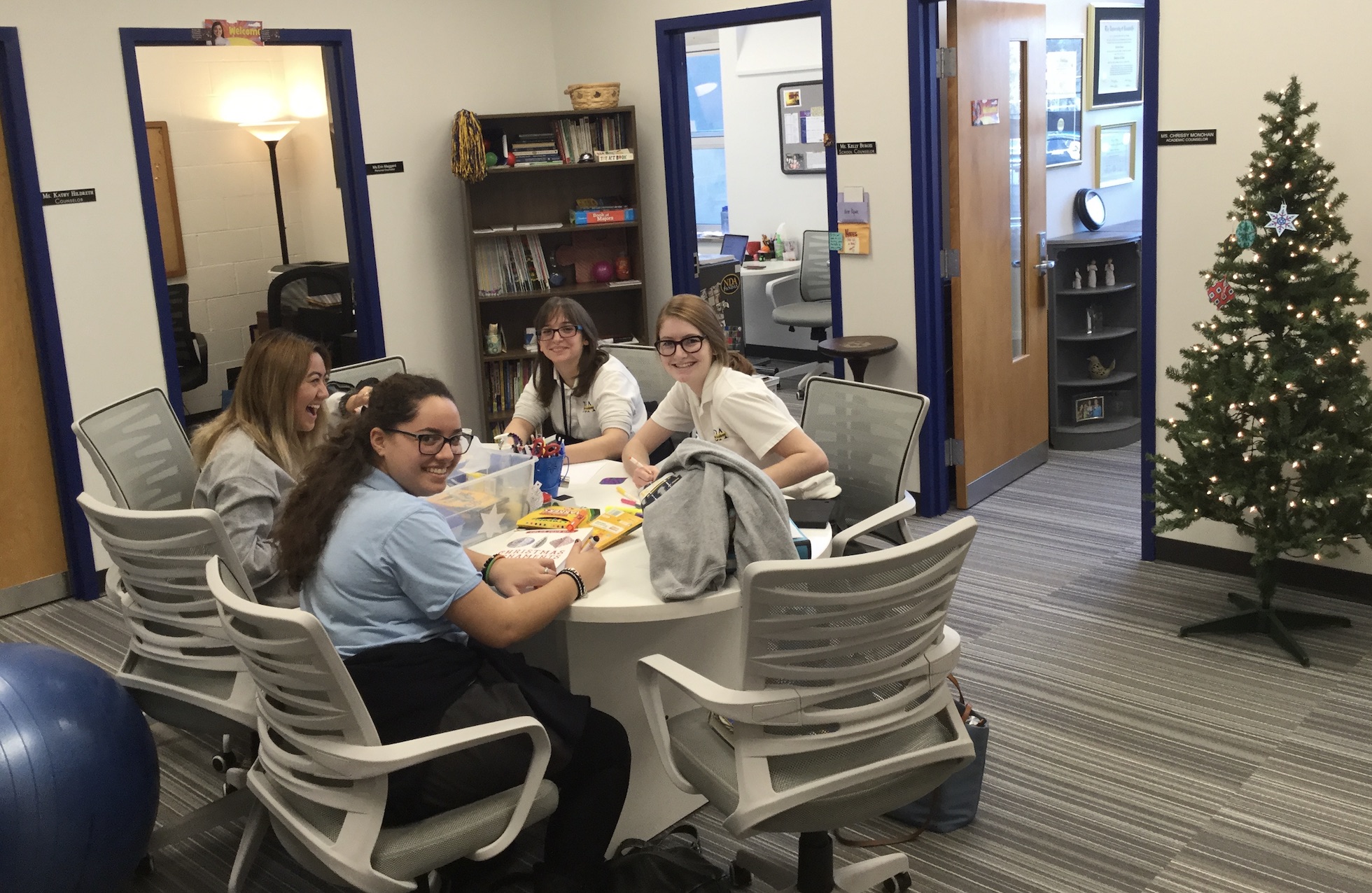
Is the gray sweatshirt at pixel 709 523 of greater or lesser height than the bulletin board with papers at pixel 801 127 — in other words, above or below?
below

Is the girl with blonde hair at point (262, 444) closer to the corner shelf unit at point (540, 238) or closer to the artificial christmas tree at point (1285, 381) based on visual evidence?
the artificial christmas tree at point (1285, 381)

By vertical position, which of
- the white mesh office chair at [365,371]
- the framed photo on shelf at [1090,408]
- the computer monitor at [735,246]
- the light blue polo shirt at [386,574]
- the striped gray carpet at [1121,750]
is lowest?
the striped gray carpet at [1121,750]

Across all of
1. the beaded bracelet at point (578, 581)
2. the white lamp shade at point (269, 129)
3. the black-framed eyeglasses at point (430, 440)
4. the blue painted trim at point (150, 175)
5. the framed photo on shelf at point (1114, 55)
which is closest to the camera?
the black-framed eyeglasses at point (430, 440)

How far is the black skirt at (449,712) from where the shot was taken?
2.31m

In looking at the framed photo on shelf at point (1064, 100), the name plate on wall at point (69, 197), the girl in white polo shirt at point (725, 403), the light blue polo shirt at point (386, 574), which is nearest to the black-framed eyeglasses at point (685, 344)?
the girl in white polo shirt at point (725, 403)

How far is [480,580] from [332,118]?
13.7 ft

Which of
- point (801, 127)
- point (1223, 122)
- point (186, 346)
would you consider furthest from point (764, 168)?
point (1223, 122)

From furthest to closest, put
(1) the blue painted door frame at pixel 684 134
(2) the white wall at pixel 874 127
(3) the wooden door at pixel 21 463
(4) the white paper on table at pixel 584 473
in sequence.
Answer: (1) the blue painted door frame at pixel 684 134 < (2) the white wall at pixel 874 127 < (3) the wooden door at pixel 21 463 < (4) the white paper on table at pixel 584 473

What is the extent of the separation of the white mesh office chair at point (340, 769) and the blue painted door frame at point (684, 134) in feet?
12.1

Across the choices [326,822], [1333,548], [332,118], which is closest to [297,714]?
[326,822]

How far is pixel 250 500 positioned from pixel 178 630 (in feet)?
1.18

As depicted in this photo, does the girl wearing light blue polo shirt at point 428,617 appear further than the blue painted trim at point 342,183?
No

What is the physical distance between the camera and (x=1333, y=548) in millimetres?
3891

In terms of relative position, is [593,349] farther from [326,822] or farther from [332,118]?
[332,118]
